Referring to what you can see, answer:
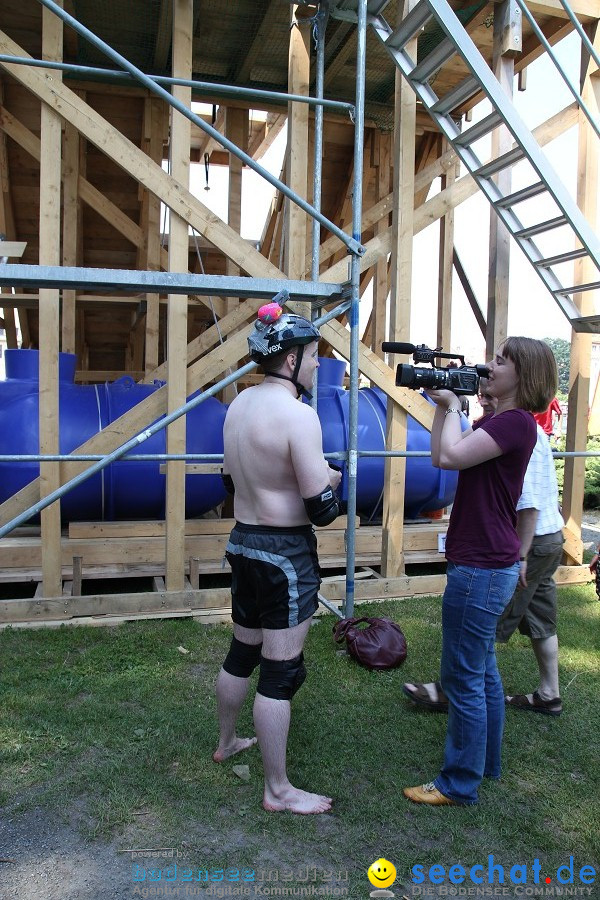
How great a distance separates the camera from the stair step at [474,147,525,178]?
4868 millimetres

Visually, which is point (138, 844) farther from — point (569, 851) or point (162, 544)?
point (162, 544)

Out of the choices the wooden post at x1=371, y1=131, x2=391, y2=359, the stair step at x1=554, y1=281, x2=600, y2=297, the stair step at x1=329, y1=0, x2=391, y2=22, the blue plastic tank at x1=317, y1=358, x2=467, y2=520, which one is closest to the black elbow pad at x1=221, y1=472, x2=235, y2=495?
the blue plastic tank at x1=317, y1=358, x2=467, y2=520

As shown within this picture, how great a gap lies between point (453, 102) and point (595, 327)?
201 centimetres

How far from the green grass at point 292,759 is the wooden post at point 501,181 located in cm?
261

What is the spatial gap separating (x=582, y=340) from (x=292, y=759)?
444 centimetres

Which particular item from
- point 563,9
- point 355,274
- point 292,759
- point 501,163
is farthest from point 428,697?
point 563,9

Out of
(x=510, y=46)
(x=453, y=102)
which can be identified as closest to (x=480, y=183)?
(x=453, y=102)

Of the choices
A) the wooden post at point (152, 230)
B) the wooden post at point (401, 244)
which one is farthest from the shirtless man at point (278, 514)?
the wooden post at point (152, 230)

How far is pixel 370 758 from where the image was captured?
3219mm

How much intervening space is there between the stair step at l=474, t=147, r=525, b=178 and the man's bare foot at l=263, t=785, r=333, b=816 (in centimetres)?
413

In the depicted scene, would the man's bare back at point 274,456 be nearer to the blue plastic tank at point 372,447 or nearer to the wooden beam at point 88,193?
the blue plastic tank at point 372,447

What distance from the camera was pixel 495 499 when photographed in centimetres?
272

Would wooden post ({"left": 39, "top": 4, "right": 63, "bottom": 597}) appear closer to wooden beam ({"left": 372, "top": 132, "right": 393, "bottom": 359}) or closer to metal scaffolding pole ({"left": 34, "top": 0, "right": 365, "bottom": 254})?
metal scaffolding pole ({"left": 34, "top": 0, "right": 365, "bottom": 254})

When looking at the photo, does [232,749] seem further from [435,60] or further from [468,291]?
[468,291]
